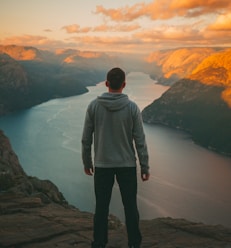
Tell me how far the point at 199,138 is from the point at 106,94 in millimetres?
176854

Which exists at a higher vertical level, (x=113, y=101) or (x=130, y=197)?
(x=113, y=101)

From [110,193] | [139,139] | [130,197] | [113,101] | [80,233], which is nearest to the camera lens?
[113,101]

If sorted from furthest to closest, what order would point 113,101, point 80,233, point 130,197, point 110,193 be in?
point 80,233
point 110,193
point 130,197
point 113,101

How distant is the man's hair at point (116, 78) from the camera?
7.10 meters

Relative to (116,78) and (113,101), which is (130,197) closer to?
(113,101)

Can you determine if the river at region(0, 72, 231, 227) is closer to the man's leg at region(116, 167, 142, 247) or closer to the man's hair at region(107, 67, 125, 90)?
the man's leg at region(116, 167, 142, 247)

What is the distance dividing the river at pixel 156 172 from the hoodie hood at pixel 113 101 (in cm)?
7175

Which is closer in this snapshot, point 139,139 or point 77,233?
point 139,139

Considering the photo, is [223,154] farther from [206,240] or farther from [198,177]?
[206,240]

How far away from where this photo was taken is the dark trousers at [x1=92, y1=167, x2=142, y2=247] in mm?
7156

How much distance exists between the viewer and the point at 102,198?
7438 millimetres

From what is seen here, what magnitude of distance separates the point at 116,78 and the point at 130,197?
2.45 meters

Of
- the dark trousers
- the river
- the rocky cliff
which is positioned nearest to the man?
the dark trousers

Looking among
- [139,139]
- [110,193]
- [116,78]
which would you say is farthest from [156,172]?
[116,78]
